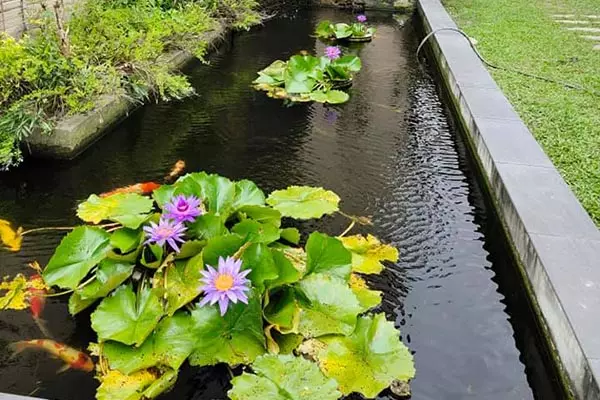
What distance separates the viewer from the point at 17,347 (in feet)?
7.94

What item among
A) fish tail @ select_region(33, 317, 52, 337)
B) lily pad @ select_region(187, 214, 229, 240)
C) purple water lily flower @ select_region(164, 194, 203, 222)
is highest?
purple water lily flower @ select_region(164, 194, 203, 222)

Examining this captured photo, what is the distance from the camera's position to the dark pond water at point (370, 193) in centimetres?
237

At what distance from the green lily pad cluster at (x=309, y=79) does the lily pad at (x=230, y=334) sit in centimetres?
312

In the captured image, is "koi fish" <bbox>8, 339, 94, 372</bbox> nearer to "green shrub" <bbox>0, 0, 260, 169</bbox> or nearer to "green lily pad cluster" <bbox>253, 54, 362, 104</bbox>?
"green shrub" <bbox>0, 0, 260, 169</bbox>

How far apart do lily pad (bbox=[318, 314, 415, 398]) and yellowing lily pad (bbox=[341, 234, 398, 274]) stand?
1.60ft

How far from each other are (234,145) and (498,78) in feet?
8.33

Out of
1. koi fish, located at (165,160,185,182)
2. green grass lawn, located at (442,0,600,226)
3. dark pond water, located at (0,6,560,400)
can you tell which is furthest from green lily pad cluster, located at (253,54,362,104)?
koi fish, located at (165,160,185,182)

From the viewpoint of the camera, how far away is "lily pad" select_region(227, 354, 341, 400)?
1.99 meters

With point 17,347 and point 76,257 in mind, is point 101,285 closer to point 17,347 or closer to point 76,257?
point 76,257

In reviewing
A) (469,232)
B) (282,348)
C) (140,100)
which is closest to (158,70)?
(140,100)

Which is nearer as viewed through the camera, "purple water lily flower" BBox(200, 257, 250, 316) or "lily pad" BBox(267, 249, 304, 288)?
"purple water lily flower" BBox(200, 257, 250, 316)

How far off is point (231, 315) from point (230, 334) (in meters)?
0.08

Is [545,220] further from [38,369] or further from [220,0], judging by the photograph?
[220,0]

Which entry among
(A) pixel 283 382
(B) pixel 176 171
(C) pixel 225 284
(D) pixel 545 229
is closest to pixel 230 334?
(C) pixel 225 284
